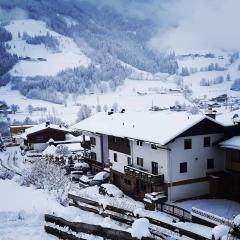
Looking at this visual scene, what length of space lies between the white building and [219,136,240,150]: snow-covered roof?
1.97 m

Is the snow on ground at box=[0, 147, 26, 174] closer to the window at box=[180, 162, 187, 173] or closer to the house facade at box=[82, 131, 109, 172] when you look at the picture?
the house facade at box=[82, 131, 109, 172]

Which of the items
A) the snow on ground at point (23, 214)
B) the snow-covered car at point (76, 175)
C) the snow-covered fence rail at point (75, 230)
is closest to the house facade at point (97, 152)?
the snow-covered car at point (76, 175)

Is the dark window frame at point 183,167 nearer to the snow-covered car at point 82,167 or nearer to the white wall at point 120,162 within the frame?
the white wall at point 120,162

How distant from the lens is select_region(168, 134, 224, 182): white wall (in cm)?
4391

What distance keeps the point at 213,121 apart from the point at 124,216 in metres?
24.1

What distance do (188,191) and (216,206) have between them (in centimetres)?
467

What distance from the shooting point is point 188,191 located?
4500 cm

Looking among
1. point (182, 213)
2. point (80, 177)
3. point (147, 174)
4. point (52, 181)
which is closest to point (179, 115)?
point (147, 174)

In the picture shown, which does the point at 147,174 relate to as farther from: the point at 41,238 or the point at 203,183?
the point at 41,238

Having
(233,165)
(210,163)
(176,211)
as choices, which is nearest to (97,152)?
(210,163)

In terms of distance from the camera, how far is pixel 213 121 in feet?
147

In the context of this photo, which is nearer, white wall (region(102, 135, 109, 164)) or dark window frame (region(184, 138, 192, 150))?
dark window frame (region(184, 138, 192, 150))

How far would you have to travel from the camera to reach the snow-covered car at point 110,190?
5097 centimetres

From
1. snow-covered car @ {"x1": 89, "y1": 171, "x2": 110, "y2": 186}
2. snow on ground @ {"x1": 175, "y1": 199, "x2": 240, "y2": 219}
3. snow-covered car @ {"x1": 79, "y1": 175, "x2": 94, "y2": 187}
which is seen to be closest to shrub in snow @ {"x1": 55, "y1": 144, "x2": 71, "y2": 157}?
snow-covered car @ {"x1": 79, "y1": 175, "x2": 94, "y2": 187}
